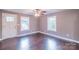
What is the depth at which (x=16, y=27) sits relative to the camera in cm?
237

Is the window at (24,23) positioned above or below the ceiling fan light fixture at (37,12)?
below

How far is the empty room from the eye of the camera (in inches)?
91.1

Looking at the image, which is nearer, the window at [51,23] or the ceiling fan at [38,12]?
the ceiling fan at [38,12]

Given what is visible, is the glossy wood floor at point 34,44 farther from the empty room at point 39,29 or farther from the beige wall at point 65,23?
the beige wall at point 65,23

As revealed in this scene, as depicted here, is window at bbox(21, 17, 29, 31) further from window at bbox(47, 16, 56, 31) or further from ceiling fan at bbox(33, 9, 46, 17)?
window at bbox(47, 16, 56, 31)

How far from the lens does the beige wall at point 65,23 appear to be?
2304mm

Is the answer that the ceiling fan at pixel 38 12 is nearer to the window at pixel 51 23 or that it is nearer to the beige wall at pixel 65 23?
the beige wall at pixel 65 23

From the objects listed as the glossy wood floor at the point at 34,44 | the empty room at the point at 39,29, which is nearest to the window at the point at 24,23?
the empty room at the point at 39,29

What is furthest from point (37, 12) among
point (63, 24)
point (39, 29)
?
point (63, 24)

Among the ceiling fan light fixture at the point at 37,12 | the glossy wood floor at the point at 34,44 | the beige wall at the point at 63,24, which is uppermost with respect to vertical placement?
the ceiling fan light fixture at the point at 37,12

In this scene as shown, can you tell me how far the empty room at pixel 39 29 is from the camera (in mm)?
2314

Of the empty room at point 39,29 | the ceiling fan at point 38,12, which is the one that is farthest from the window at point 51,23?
the ceiling fan at point 38,12
